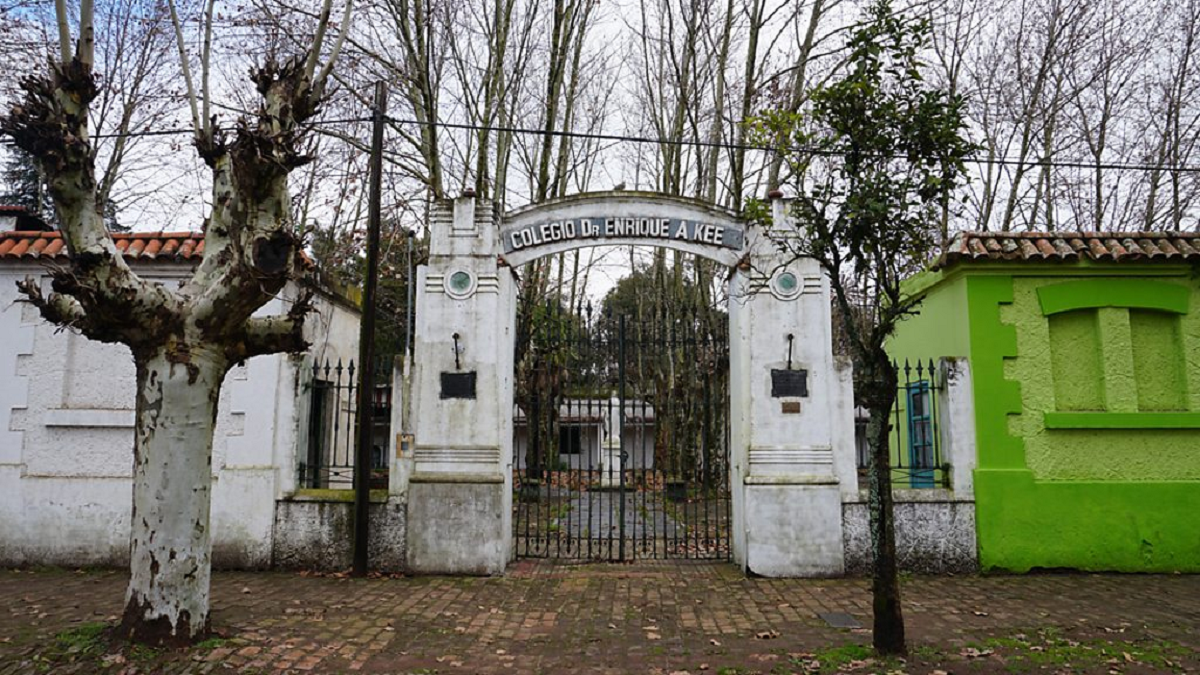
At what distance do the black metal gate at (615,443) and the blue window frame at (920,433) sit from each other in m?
2.62

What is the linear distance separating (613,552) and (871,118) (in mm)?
6598

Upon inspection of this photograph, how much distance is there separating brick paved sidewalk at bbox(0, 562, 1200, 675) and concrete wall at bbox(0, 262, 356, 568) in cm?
46

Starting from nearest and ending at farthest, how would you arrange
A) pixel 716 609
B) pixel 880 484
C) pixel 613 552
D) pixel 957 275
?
pixel 880 484 → pixel 716 609 → pixel 957 275 → pixel 613 552

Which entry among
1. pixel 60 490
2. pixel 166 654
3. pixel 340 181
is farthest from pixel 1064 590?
pixel 340 181

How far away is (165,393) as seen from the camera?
5.74 m

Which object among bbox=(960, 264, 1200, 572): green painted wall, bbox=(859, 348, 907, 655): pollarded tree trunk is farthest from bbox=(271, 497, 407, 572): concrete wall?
bbox=(960, 264, 1200, 572): green painted wall

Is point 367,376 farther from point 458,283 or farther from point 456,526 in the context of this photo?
point 456,526

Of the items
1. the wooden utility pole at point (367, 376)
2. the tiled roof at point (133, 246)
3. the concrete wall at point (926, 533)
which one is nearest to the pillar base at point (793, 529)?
the concrete wall at point (926, 533)

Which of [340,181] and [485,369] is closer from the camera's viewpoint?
[485,369]

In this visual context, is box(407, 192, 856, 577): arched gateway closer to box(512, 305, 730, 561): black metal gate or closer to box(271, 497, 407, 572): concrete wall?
box(271, 497, 407, 572): concrete wall

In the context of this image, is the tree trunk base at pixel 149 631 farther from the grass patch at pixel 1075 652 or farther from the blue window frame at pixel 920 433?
the blue window frame at pixel 920 433

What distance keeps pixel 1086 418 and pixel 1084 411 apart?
177 millimetres

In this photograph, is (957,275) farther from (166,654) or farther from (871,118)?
(166,654)

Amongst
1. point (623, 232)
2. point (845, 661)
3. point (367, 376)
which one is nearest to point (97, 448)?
point (367, 376)
